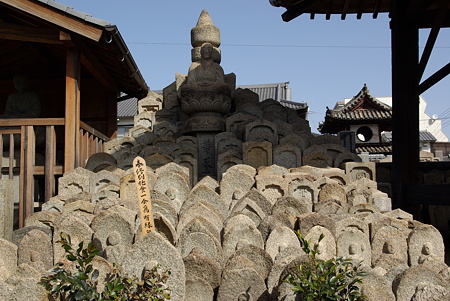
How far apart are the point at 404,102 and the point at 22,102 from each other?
5669 millimetres

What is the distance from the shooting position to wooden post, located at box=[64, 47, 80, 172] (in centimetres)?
660

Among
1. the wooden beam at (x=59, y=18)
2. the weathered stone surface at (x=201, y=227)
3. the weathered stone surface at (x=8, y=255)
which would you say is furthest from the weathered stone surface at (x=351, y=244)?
the wooden beam at (x=59, y=18)

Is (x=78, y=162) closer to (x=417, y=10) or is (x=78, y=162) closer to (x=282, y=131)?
(x=282, y=131)

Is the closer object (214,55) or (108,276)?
(108,276)

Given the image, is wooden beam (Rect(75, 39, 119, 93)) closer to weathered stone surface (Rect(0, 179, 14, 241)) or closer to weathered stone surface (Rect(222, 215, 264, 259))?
weathered stone surface (Rect(0, 179, 14, 241))

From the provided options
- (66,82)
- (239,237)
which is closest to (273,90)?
(66,82)

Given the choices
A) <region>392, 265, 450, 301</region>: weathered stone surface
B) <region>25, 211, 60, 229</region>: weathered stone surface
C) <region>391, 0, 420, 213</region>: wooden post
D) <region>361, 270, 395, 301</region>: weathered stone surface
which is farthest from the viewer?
<region>391, 0, 420, 213</region>: wooden post

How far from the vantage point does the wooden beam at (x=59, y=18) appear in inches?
247

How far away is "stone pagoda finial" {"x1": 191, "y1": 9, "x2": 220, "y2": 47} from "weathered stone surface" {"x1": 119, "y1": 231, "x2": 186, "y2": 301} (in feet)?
21.6

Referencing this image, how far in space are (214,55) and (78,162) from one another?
11.9 ft

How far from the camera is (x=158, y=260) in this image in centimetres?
356

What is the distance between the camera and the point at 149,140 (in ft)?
29.6

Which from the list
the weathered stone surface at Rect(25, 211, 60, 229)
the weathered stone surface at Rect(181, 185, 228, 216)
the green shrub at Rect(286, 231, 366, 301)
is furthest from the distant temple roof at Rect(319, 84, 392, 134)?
the green shrub at Rect(286, 231, 366, 301)

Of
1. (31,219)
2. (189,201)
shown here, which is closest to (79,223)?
(31,219)
